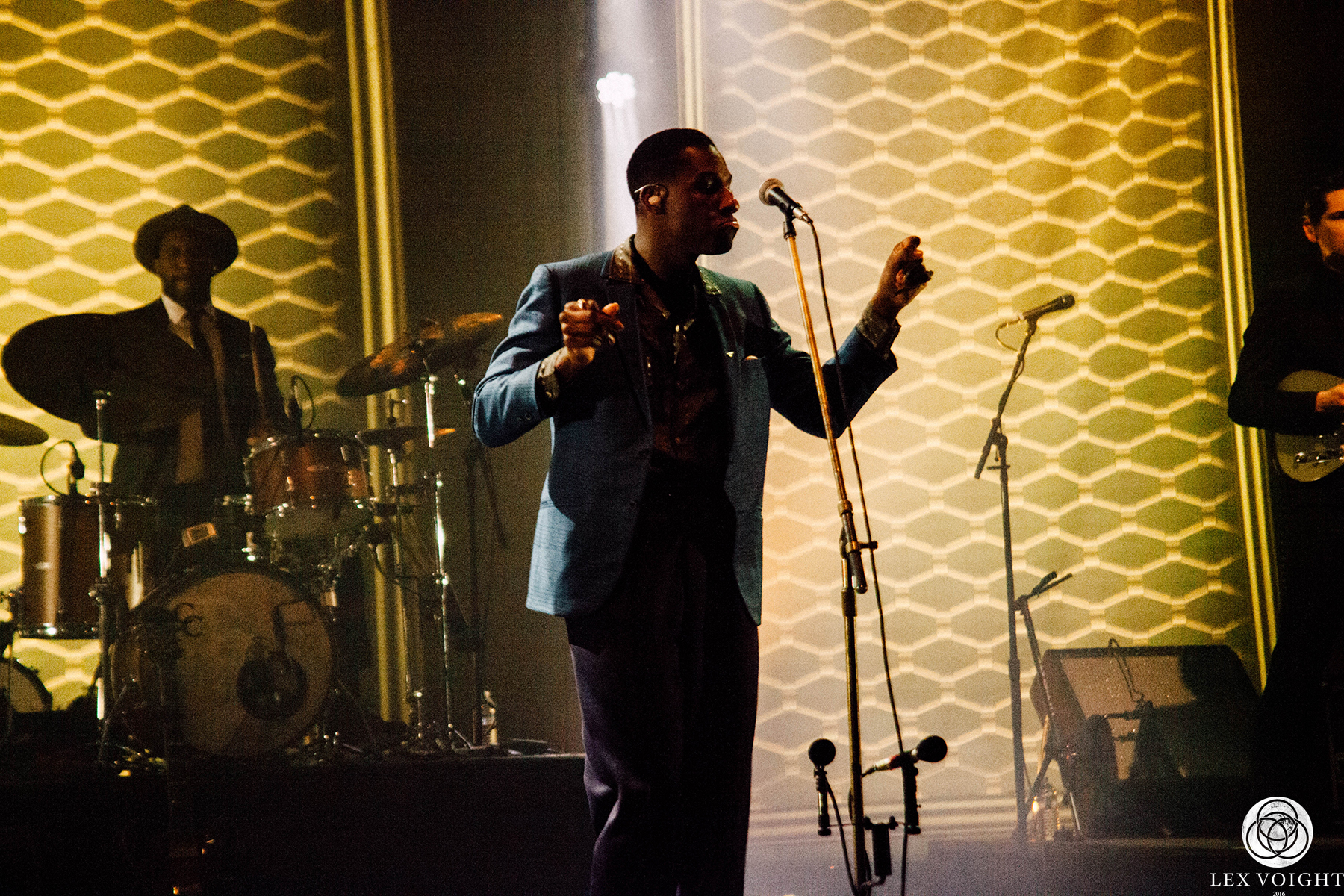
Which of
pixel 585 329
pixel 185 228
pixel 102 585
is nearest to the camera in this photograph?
pixel 585 329

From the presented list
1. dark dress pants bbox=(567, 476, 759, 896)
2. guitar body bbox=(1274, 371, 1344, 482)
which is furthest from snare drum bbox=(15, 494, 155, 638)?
guitar body bbox=(1274, 371, 1344, 482)

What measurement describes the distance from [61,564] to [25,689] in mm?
673

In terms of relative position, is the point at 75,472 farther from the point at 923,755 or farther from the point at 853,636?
the point at 923,755

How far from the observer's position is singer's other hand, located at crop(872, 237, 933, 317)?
2.17 metres

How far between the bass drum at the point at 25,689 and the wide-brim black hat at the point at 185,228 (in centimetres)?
163

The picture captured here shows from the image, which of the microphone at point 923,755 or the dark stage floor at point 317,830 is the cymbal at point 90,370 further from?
the microphone at point 923,755

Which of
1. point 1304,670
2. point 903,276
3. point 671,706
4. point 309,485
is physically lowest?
point 1304,670

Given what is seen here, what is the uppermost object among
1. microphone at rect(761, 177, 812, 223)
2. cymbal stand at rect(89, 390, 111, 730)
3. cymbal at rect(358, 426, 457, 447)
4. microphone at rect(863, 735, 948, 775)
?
microphone at rect(761, 177, 812, 223)

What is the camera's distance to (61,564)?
3943 mm

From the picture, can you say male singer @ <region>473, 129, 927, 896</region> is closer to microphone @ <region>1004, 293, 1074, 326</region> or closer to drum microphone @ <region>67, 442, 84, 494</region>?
microphone @ <region>1004, 293, 1074, 326</region>

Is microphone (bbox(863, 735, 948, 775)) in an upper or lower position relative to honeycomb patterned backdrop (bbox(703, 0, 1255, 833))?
lower

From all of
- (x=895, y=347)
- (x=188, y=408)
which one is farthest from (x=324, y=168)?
(x=895, y=347)

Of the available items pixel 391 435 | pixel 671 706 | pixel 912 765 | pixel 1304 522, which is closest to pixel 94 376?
pixel 391 435

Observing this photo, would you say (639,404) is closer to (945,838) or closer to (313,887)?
(313,887)
